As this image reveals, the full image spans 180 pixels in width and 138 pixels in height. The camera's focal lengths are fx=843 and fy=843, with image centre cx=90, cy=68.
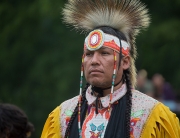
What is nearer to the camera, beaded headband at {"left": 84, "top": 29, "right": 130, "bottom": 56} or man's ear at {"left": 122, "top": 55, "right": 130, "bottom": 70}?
beaded headband at {"left": 84, "top": 29, "right": 130, "bottom": 56}

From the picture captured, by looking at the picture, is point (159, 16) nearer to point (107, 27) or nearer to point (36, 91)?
point (36, 91)

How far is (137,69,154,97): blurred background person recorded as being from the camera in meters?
13.7

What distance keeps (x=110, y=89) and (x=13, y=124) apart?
34.2 inches

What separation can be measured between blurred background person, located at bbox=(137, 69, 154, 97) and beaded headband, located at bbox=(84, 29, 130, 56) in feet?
21.2

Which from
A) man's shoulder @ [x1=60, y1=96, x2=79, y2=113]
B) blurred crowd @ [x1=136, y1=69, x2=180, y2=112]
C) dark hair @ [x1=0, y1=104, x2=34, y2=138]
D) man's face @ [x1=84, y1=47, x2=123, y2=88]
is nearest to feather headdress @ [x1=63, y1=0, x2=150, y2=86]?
man's face @ [x1=84, y1=47, x2=123, y2=88]

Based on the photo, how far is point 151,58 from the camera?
706 inches

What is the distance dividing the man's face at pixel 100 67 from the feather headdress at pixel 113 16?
0.28 meters

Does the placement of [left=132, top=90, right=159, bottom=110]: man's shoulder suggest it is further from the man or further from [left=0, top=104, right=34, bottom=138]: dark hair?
[left=0, top=104, right=34, bottom=138]: dark hair

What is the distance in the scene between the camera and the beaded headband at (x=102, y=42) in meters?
7.04

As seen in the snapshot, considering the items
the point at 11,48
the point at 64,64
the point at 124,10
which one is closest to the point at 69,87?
the point at 64,64

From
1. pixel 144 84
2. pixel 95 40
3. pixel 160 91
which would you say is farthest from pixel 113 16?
pixel 160 91

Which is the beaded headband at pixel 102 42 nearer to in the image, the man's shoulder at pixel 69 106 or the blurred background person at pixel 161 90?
the man's shoulder at pixel 69 106

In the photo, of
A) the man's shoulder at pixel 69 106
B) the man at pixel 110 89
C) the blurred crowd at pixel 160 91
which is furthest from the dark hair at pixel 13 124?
the blurred crowd at pixel 160 91

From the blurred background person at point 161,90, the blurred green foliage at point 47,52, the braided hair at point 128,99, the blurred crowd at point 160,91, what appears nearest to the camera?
the braided hair at point 128,99
